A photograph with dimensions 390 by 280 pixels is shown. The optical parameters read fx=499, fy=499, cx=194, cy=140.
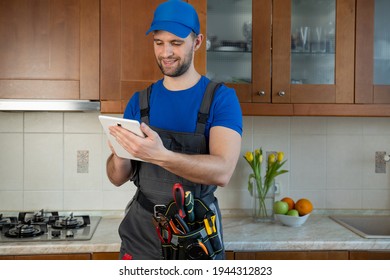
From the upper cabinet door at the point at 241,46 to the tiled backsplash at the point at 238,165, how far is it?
0.36 m

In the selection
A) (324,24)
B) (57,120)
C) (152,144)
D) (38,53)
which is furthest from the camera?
(57,120)

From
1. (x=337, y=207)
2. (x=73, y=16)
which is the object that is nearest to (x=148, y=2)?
(x=73, y=16)

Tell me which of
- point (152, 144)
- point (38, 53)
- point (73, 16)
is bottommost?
point (152, 144)

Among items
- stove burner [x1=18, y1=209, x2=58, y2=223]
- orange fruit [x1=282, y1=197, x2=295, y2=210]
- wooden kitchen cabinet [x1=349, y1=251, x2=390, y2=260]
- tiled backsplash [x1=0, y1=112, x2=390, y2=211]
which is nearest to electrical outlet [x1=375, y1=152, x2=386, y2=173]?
tiled backsplash [x1=0, y1=112, x2=390, y2=211]

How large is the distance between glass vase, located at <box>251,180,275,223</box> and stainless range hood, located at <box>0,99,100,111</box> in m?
0.85

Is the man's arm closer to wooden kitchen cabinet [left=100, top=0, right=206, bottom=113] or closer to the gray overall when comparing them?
the gray overall

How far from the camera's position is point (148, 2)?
82.5 inches

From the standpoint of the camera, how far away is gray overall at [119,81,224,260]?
5.41 feet

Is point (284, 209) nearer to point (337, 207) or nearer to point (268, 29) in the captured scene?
point (337, 207)

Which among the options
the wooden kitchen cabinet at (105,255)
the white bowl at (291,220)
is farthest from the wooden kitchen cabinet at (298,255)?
the wooden kitchen cabinet at (105,255)

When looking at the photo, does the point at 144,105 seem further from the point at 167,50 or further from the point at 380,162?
the point at 380,162

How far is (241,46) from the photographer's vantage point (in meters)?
2.17

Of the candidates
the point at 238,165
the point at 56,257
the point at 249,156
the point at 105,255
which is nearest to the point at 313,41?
the point at 249,156
